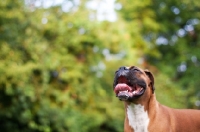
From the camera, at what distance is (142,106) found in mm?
5457

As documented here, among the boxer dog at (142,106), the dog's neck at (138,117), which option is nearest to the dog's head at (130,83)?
the boxer dog at (142,106)

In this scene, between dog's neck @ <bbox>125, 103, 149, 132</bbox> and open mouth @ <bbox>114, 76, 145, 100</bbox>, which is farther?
dog's neck @ <bbox>125, 103, 149, 132</bbox>

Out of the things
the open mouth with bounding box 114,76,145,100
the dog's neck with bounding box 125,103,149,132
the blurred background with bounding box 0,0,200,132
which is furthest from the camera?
the blurred background with bounding box 0,0,200,132

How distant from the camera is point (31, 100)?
11773 millimetres

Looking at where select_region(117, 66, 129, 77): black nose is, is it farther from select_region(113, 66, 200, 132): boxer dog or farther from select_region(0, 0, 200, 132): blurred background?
select_region(0, 0, 200, 132): blurred background

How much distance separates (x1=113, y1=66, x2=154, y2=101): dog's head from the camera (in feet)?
17.2

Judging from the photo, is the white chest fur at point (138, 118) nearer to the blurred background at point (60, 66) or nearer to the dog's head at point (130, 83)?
the dog's head at point (130, 83)

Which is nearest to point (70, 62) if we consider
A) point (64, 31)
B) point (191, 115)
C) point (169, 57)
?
point (64, 31)

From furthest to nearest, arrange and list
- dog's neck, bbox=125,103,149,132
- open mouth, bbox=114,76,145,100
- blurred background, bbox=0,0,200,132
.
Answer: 1. blurred background, bbox=0,0,200,132
2. dog's neck, bbox=125,103,149,132
3. open mouth, bbox=114,76,145,100

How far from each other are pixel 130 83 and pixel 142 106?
0.32m

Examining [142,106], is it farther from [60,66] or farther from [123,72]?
[60,66]

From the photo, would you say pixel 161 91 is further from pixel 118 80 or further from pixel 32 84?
pixel 118 80

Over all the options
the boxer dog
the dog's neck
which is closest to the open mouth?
the boxer dog

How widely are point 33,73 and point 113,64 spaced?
3.79 m
